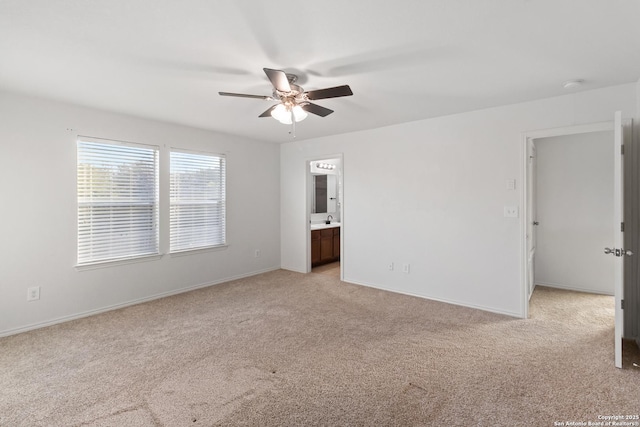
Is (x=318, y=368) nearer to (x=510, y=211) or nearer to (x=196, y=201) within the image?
(x=510, y=211)

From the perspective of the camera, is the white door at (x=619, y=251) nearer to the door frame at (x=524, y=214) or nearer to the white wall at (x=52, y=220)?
the door frame at (x=524, y=214)

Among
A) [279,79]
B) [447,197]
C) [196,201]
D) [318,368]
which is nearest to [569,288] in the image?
[447,197]

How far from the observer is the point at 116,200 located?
3.87 meters

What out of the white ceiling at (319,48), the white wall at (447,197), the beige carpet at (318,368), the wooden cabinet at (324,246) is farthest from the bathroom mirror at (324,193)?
the white ceiling at (319,48)

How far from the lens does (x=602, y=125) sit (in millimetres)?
3082

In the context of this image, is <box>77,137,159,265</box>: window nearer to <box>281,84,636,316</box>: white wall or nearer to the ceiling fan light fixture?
the ceiling fan light fixture

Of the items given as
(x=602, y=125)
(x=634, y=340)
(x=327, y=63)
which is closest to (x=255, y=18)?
(x=327, y=63)

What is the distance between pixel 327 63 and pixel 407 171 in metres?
2.32

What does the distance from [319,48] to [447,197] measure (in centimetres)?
263

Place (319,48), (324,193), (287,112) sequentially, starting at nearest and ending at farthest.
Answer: (319,48) → (287,112) → (324,193)

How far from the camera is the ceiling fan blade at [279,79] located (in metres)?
2.14

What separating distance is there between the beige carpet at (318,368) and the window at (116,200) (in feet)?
2.60

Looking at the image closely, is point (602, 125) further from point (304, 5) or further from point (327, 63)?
point (304, 5)

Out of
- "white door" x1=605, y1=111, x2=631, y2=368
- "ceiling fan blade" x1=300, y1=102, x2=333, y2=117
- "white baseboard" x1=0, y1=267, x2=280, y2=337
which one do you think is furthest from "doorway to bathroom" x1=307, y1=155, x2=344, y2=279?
"white door" x1=605, y1=111, x2=631, y2=368
